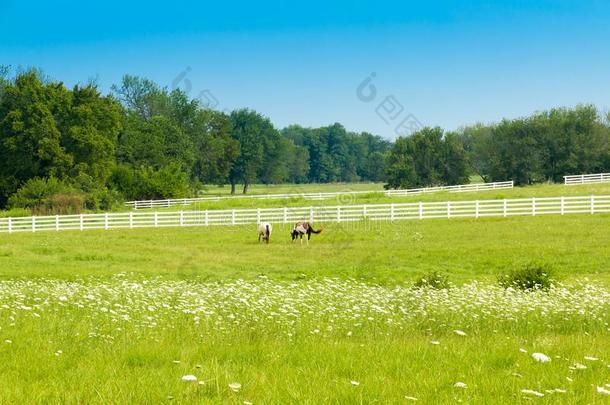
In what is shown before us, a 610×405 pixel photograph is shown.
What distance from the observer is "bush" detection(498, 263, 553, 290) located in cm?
1561

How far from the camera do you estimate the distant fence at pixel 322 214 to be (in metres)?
37.5

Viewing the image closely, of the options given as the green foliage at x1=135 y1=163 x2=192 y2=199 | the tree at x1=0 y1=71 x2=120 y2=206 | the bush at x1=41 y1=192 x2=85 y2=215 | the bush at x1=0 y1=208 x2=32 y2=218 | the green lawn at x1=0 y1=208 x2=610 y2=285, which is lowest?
the green lawn at x1=0 y1=208 x2=610 y2=285

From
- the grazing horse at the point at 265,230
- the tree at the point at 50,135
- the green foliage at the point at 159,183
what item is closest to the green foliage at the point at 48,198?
the tree at the point at 50,135

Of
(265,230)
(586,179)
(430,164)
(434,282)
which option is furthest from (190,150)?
(434,282)

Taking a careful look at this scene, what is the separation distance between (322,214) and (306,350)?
30.4m

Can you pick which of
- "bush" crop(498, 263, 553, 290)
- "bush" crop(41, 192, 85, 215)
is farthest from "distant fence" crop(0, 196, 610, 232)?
"bush" crop(498, 263, 553, 290)

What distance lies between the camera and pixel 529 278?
1589cm

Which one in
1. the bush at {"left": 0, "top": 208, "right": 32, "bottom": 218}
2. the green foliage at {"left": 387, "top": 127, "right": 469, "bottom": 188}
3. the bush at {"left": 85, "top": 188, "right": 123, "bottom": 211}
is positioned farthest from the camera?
the green foliage at {"left": 387, "top": 127, "right": 469, "bottom": 188}

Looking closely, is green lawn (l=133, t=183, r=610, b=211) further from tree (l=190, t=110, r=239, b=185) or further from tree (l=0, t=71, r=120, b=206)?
tree (l=190, t=110, r=239, b=185)

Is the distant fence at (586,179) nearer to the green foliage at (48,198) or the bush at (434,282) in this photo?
the green foliage at (48,198)

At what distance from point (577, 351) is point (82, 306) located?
274 inches

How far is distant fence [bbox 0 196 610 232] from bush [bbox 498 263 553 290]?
20496 millimetres

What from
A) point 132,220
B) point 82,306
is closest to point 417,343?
point 82,306

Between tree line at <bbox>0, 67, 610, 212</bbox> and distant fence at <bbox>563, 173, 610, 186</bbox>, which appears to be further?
distant fence at <bbox>563, 173, 610, 186</bbox>
